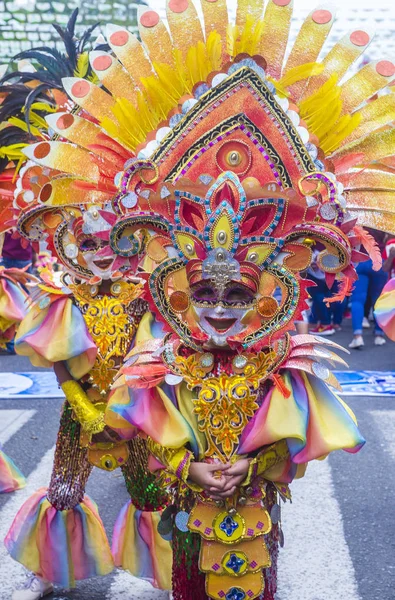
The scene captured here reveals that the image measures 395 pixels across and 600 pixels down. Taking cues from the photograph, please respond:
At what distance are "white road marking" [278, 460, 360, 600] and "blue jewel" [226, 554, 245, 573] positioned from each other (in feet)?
4.23

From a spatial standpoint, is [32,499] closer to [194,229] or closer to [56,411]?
[194,229]

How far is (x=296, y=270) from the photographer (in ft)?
9.55

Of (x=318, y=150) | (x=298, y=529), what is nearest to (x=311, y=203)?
(x=318, y=150)

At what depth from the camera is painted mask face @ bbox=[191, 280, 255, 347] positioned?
2844 mm

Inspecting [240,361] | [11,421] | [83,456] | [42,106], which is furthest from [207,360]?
[11,421]

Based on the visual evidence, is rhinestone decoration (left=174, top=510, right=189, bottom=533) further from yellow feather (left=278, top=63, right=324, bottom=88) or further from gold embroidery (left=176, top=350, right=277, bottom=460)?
yellow feather (left=278, top=63, right=324, bottom=88)

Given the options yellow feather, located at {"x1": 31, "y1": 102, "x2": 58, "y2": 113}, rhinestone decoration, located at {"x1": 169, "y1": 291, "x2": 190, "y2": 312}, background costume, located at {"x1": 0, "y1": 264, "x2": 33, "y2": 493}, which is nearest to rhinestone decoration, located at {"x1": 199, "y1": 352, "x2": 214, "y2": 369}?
rhinestone decoration, located at {"x1": 169, "y1": 291, "x2": 190, "y2": 312}

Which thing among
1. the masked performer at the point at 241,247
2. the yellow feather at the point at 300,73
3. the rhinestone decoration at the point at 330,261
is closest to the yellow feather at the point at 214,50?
the masked performer at the point at 241,247

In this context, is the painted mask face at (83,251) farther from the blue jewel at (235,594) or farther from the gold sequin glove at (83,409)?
the blue jewel at (235,594)

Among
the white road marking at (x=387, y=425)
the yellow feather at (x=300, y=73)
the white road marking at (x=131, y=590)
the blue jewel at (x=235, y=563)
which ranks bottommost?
the white road marking at (x=387, y=425)

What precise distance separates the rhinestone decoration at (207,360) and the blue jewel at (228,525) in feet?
1.61

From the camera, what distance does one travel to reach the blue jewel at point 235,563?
2.88 meters

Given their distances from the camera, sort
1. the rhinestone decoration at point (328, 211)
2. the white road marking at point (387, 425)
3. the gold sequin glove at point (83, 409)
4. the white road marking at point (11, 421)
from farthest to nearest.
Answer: the white road marking at point (11, 421)
the white road marking at point (387, 425)
the gold sequin glove at point (83, 409)
the rhinestone decoration at point (328, 211)

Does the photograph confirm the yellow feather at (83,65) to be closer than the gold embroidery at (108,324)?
No
